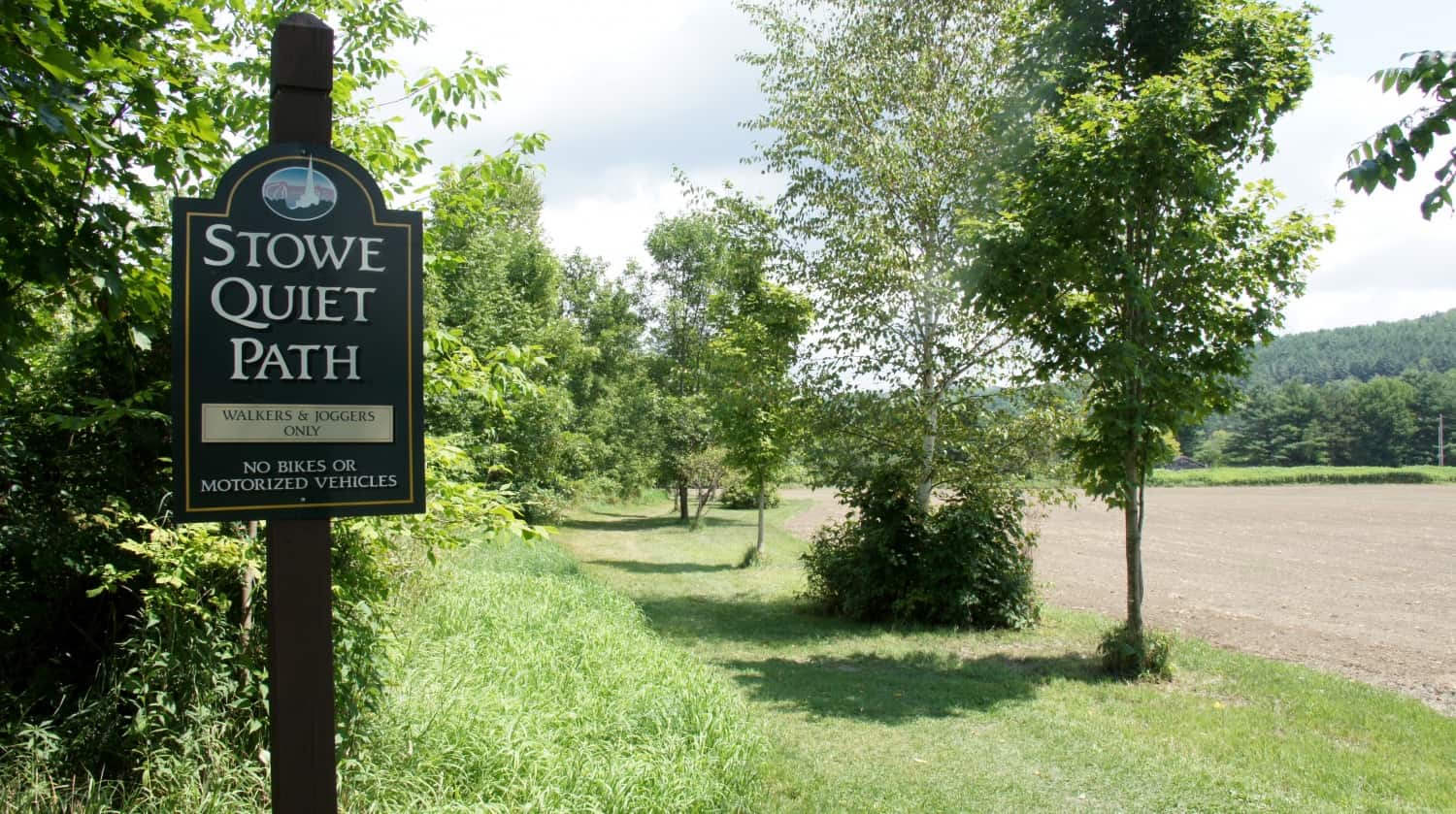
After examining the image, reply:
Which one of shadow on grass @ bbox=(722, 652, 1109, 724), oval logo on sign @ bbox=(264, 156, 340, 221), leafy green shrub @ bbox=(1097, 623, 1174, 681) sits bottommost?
shadow on grass @ bbox=(722, 652, 1109, 724)

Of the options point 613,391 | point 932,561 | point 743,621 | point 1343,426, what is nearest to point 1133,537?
point 932,561

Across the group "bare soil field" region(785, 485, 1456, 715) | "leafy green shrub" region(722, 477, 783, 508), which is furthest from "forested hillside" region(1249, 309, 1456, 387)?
"leafy green shrub" region(722, 477, 783, 508)

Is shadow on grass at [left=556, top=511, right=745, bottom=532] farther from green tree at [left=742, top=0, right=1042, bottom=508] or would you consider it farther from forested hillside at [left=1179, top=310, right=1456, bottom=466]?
forested hillside at [left=1179, top=310, right=1456, bottom=466]

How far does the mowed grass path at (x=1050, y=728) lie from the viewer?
19.0ft

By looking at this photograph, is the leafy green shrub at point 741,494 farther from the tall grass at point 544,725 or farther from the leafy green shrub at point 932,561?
the tall grass at point 544,725

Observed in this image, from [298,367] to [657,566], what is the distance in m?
18.4

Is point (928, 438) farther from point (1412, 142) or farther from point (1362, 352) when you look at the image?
point (1362, 352)

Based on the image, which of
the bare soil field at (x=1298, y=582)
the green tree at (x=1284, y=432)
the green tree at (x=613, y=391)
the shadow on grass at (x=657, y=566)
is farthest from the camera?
the green tree at (x=1284, y=432)

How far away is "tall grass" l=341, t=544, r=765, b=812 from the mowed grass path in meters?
0.68

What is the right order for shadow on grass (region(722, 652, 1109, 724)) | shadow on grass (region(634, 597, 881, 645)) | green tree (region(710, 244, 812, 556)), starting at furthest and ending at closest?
green tree (region(710, 244, 812, 556)) → shadow on grass (region(634, 597, 881, 645)) → shadow on grass (region(722, 652, 1109, 724))

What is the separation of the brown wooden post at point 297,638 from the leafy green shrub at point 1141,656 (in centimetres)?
863

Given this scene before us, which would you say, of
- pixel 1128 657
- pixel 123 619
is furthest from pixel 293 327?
pixel 1128 657

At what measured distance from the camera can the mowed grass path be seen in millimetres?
5785

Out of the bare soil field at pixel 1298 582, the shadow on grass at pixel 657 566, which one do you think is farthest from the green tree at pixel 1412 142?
the shadow on grass at pixel 657 566
